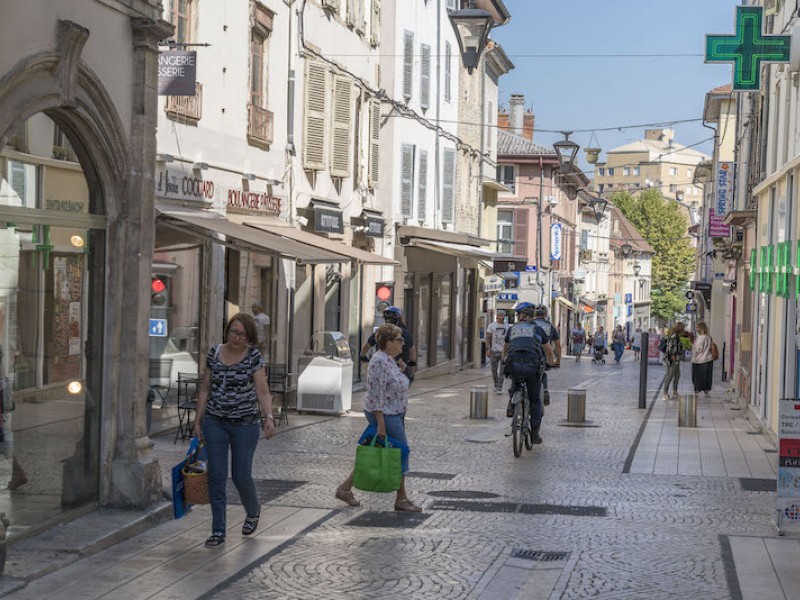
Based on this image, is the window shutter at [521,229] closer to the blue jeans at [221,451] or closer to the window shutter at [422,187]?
the window shutter at [422,187]

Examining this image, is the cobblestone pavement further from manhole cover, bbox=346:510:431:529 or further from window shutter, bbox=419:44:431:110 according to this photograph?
window shutter, bbox=419:44:431:110

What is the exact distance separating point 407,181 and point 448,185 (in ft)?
17.3

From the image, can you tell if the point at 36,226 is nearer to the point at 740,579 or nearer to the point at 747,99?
the point at 740,579

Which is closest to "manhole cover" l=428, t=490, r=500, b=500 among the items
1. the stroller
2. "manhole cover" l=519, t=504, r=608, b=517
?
"manhole cover" l=519, t=504, r=608, b=517

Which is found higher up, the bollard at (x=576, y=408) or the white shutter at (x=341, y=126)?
the white shutter at (x=341, y=126)

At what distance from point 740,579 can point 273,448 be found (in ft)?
26.6

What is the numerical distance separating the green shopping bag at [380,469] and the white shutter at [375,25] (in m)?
20.7

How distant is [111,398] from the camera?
Answer: 10562 mm

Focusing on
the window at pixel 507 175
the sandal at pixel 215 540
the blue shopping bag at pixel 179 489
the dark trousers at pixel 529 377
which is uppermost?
the window at pixel 507 175

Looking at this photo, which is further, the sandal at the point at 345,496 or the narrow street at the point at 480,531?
the sandal at the point at 345,496

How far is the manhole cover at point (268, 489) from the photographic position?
39.3 ft

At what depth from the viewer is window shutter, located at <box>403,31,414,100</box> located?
111 feet

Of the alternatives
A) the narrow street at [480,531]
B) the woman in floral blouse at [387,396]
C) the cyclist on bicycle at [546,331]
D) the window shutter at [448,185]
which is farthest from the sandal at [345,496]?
the window shutter at [448,185]

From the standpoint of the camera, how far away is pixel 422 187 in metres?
35.9
